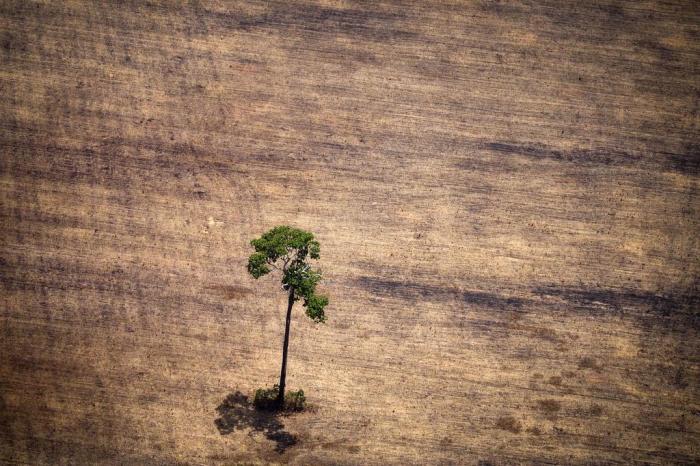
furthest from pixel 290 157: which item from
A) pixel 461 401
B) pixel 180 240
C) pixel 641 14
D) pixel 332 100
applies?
pixel 641 14

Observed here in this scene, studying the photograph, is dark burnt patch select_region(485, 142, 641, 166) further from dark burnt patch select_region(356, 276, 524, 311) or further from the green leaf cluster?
the green leaf cluster

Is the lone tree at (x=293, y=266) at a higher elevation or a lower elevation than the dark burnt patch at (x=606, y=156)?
lower

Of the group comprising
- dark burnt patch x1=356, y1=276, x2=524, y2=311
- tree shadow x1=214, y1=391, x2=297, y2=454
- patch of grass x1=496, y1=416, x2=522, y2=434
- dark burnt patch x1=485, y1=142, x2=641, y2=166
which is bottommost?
tree shadow x1=214, y1=391, x2=297, y2=454

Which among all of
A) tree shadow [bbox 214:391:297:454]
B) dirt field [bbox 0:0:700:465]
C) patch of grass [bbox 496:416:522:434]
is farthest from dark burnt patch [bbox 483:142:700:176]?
tree shadow [bbox 214:391:297:454]

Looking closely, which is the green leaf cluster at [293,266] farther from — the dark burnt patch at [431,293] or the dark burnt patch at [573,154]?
the dark burnt patch at [573,154]

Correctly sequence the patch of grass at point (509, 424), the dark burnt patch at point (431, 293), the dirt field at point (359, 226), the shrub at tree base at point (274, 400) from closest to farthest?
the shrub at tree base at point (274, 400), the dirt field at point (359, 226), the patch of grass at point (509, 424), the dark burnt patch at point (431, 293)

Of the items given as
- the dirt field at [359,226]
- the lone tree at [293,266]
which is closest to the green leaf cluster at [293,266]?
the lone tree at [293,266]

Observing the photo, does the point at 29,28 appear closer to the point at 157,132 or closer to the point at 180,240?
the point at 157,132

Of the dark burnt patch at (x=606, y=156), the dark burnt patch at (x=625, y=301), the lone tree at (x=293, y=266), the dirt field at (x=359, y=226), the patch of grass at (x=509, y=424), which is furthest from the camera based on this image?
the dark burnt patch at (x=606, y=156)
